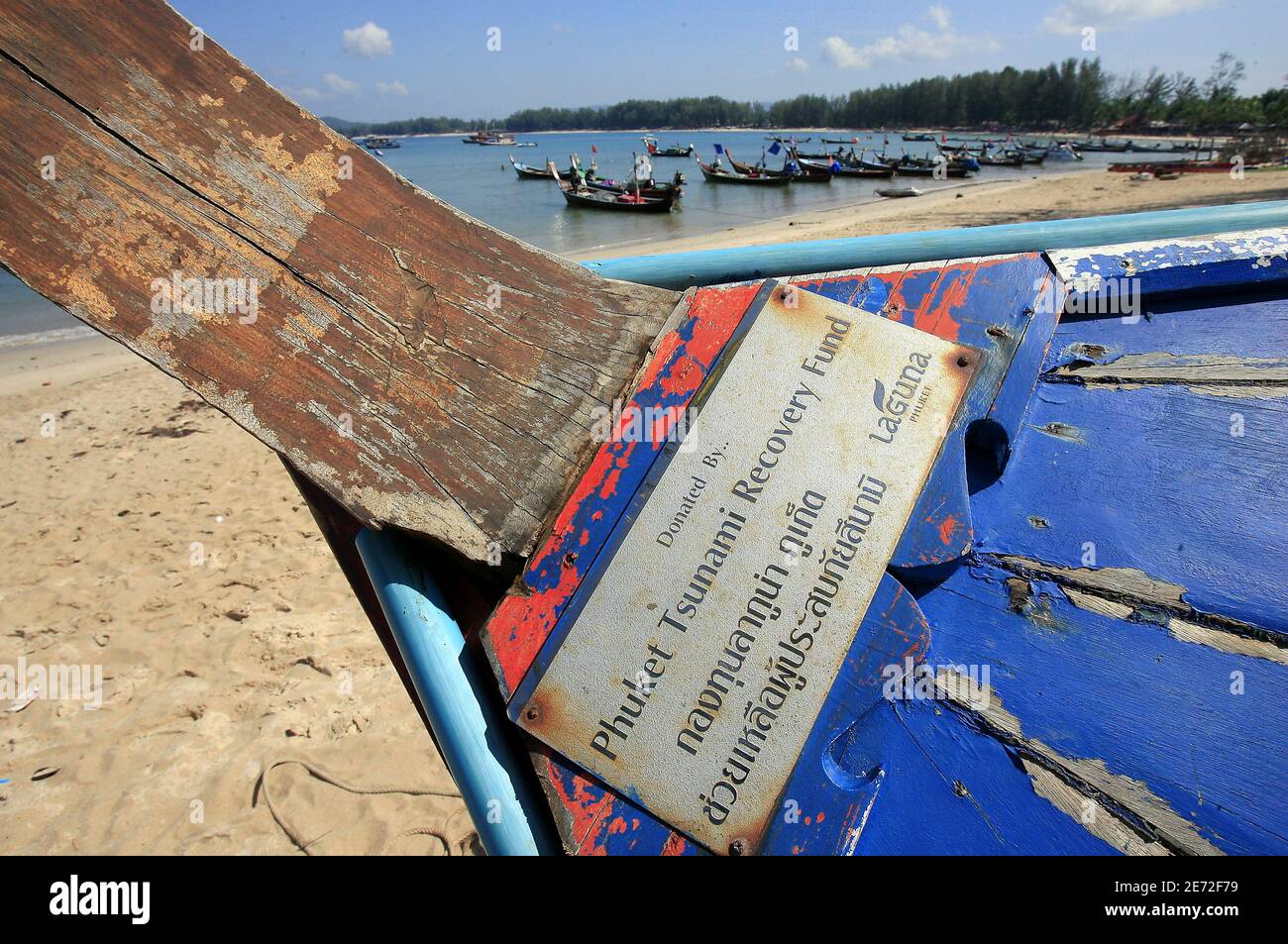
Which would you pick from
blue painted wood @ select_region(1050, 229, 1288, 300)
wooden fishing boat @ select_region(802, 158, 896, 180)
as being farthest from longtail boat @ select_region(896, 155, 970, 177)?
blue painted wood @ select_region(1050, 229, 1288, 300)

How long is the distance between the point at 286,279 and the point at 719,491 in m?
0.78

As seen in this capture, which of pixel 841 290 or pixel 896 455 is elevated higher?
pixel 841 290

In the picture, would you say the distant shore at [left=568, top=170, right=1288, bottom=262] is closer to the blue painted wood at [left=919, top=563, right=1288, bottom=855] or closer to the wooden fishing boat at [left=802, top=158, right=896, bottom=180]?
the wooden fishing boat at [left=802, top=158, right=896, bottom=180]

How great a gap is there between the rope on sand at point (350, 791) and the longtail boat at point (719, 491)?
7.13ft

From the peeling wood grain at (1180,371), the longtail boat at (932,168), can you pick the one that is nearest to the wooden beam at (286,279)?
the peeling wood grain at (1180,371)

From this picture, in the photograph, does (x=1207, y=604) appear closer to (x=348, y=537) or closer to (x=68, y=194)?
(x=348, y=537)

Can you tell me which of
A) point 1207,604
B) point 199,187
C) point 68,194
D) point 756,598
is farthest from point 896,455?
point 68,194

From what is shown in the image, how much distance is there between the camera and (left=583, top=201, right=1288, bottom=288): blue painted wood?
1537 millimetres

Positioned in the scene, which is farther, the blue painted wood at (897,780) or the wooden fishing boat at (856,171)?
the wooden fishing boat at (856,171)

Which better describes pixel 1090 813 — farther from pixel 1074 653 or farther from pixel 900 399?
pixel 900 399

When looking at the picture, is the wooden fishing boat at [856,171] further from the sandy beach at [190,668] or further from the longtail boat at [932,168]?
the sandy beach at [190,668]

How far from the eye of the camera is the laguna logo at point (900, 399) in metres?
1.09

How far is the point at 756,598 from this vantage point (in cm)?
102
